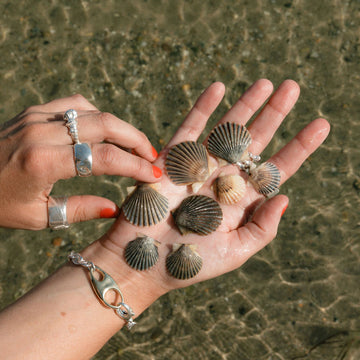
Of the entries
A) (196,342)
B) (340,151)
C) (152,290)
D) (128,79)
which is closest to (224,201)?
(152,290)

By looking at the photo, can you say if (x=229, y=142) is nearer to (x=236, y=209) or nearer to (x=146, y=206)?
(x=236, y=209)

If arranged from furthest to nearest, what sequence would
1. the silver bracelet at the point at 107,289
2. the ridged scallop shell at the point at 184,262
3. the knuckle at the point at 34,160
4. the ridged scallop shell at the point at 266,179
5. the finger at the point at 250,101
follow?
the finger at the point at 250,101 → the ridged scallop shell at the point at 266,179 → the ridged scallop shell at the point at 184,262 → the silver bracelet at the point at 107,289 → the knuckle at the point at 34,160

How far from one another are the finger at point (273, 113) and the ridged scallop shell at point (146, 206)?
1189 millimetres

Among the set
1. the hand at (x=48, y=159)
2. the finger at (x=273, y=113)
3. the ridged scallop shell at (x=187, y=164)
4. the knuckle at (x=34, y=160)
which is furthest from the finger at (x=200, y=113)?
the knuckle at (x=34, y=160)

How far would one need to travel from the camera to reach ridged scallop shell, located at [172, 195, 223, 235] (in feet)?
10.5

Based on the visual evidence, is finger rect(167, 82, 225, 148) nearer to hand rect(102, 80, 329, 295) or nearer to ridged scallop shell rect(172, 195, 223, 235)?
hand rect(102, 80, 329, 295)

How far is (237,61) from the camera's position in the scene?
5.18m

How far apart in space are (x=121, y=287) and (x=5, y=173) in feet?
4.52

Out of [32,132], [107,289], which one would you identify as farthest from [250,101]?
[107,289]

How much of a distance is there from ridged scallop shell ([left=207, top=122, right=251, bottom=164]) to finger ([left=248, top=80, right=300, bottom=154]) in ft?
0.50

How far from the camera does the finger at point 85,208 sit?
2963mm

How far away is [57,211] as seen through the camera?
293cm

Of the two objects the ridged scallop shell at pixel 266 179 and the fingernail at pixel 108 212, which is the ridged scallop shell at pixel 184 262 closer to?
the fingernail at pixel 108 212

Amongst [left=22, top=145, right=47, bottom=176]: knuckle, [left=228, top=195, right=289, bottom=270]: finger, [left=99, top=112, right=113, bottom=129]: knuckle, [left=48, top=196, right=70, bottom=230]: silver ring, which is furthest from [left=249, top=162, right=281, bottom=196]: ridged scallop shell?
[left=22, top=145, right=47, bottom=176]: knuckle
